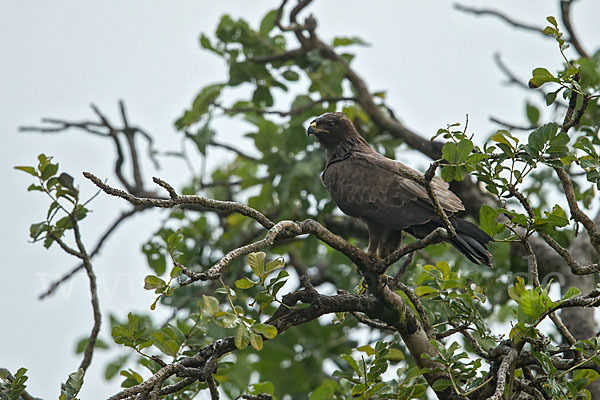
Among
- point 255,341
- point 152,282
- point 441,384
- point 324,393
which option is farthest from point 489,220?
point 152,282

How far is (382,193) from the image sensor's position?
16.2 ft

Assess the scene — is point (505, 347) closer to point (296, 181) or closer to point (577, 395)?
point (577, 395)

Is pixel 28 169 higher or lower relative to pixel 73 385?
higher

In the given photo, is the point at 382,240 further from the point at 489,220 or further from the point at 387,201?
the point at 489,220

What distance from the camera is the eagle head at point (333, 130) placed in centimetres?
578

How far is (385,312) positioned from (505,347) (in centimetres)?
66

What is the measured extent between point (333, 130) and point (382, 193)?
1040mm

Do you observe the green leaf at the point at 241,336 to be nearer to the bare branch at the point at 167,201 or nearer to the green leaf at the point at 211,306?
the green leaf at the point at 211,306

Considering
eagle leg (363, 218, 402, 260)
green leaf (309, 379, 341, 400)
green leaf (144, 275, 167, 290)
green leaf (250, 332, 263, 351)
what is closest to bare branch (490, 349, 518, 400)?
green leaf (250, 332, 263, 351)

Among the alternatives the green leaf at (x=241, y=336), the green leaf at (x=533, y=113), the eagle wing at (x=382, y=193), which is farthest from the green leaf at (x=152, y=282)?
the green leaf at (x=533, y=113)

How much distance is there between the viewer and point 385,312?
378 cm

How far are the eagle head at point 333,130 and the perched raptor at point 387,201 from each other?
143 millimetres

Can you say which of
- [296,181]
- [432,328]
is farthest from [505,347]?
[296,181]

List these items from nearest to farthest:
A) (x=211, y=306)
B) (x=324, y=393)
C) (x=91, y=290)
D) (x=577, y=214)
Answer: (x=211, y=306) < (x=577, y=214) < (x=91, y=290) < (x=324, y=393)
